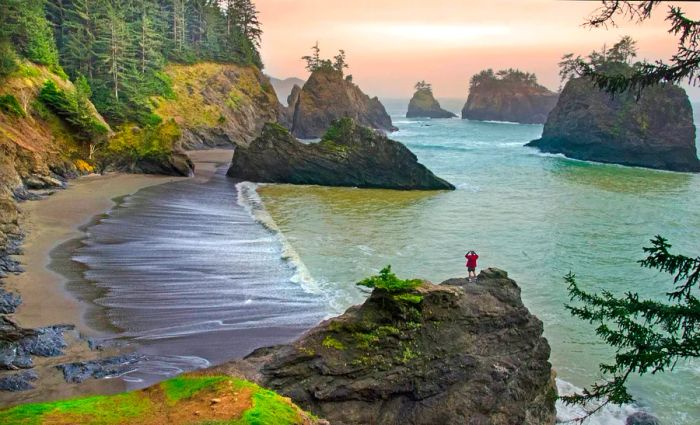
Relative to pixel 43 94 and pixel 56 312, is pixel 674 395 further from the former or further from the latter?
pixel 43 94

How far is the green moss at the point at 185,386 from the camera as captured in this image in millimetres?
7082

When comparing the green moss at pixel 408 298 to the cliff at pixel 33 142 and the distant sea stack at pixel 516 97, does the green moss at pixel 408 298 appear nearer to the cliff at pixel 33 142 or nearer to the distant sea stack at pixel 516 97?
the cliff at pixel 33 142

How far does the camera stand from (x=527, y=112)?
159125mm

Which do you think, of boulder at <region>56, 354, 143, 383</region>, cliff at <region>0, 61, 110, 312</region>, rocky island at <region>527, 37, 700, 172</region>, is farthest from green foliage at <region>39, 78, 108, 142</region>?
rocky island at <region>527, 37, 700, 172</region>

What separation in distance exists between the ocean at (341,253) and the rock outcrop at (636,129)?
17667 millimetres

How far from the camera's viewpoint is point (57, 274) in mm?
16484

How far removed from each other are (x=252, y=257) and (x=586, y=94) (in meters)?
67.3

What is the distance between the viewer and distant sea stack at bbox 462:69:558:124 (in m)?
159

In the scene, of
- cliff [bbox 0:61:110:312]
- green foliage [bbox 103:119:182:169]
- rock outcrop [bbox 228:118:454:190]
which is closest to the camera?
cliff [bbox 0:61:110:312]

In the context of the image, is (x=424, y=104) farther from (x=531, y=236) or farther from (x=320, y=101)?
(x=531, y=236)

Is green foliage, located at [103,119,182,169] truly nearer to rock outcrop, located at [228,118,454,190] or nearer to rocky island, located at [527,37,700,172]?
rock outcrop, located at [228,118,454,190]

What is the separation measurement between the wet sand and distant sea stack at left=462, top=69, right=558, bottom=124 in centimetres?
14358

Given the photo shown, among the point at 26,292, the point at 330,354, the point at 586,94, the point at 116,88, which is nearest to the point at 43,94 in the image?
the point at 116,88

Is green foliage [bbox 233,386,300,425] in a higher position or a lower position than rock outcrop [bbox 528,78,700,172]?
lower
